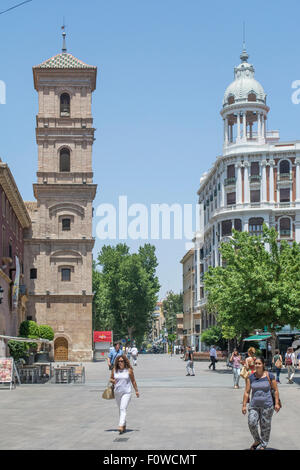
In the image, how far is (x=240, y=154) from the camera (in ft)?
246

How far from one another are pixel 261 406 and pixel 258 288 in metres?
29.8

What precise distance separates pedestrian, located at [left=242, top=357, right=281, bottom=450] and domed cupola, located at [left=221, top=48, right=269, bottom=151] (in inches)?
2570

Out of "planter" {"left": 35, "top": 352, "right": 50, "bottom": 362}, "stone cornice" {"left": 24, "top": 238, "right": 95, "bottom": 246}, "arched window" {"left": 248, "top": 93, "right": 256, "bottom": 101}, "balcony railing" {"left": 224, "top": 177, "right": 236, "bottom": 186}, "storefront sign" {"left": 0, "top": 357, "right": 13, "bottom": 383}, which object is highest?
"arched window" {"left": 248, "top": 93, "right": 256, "bottom": 101}

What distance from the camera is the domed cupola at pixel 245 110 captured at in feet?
251

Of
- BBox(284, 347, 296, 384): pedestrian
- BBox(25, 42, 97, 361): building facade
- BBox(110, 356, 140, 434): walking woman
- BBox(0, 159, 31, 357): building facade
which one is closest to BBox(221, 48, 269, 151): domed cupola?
BBox(25, 42, 97, 361): building facade

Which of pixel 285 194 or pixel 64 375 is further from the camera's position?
pixel 285 194

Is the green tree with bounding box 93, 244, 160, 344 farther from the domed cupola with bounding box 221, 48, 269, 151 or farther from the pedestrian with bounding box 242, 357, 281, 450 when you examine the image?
the pedestrian with bounding box 242, 357, 281, 450

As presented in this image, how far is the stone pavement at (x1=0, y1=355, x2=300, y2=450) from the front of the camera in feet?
42.0

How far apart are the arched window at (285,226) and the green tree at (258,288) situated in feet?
95.6

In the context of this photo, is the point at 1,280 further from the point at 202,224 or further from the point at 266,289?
the point at 202,224

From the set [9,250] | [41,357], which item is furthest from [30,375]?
[41,357]

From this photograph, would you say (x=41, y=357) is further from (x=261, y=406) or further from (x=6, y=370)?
(x=261, y=406)

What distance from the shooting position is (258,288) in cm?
4100

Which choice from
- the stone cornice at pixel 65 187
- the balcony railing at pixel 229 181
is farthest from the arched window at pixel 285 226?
the stone cornice at pixel 65 187
